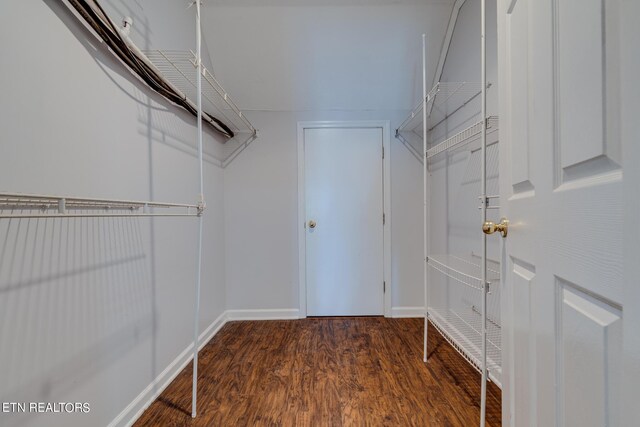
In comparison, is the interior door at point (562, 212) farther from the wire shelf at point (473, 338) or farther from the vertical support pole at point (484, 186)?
the wire shelf at point (473, 338)

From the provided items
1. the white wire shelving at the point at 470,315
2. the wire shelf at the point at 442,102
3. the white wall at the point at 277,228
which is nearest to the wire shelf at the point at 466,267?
the white wire shelving at the point at 470,315

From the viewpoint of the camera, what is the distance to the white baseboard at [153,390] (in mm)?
1264

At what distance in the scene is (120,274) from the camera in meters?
1.26

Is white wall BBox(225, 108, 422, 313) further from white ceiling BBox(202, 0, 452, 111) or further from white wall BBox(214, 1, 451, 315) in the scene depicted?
white ceiling BBox(202, 0, 452, 111)

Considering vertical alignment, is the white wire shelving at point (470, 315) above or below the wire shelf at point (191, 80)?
below

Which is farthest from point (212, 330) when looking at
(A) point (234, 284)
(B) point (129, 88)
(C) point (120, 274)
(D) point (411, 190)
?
(D) point (411, 190)

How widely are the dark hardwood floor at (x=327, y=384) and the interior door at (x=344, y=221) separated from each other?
38 cm

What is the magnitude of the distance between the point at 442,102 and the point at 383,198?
0.93m

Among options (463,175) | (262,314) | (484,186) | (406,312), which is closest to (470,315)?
(406,312)

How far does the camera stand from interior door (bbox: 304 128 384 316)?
2.59 m

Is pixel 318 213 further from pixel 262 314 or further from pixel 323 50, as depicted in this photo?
pixel 323 50

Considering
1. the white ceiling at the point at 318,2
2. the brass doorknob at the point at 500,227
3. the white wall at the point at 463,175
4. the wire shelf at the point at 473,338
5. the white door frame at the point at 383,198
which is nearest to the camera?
the brass doorknob at the point at 500,227

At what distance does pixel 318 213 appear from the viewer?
260 cm

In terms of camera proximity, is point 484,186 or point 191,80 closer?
point 484,186
